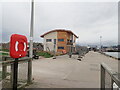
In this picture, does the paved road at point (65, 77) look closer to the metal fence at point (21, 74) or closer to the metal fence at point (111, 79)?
the metal fence at point (21, 74)

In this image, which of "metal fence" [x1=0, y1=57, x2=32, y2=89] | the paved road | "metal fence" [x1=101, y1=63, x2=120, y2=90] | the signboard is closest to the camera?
"metal fence" [x1=101, y1=63, x2=120, y2=90]

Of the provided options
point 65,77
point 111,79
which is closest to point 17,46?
point 111,79

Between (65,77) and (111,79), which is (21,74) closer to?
(65,77)

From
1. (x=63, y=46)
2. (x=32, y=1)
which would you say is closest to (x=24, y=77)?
(x=32, y=1)

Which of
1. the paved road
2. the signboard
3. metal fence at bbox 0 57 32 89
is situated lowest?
the paved road

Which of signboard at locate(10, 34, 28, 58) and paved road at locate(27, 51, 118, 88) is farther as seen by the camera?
paved road at locate(27, 51, 118, 88)

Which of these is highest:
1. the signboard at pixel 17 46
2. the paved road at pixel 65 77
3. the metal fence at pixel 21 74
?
the signboard at pixel 17 46

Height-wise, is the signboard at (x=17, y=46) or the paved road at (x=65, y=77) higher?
the signboard at (x=17, y=46)

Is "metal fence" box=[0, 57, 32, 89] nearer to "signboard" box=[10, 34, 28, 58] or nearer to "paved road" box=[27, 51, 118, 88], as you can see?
"paved road" box=[27, 51, 118, 88]

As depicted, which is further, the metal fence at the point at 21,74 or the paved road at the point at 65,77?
the paved road at the point at 65,77

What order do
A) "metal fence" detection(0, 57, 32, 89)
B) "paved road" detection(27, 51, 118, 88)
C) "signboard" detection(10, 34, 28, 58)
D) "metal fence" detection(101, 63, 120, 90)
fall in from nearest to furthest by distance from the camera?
"metal fence" detection(101, 63, 120, 90) → "signboard" detection(10, 34, 28, 58) → "metal fence" detection(0, 57, 32, 89) → "paved road" detection(27, 51, 118, 88)

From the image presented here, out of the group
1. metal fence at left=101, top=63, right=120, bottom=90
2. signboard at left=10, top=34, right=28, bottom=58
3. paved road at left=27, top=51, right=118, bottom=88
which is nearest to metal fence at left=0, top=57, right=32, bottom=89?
paved road at left=27, top=51, right=118, bottom=88

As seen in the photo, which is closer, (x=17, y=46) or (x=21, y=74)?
(x=17, y=46)

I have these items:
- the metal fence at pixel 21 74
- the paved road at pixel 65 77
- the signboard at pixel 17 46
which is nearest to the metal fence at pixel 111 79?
the paved road at pixel 65 77
